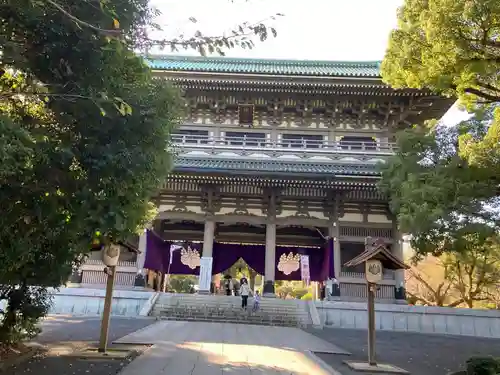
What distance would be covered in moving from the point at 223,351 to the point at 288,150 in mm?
12206

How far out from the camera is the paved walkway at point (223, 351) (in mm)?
6473

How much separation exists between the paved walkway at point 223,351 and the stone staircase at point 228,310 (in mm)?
2316

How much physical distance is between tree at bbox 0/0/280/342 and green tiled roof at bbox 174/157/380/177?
11.1 metres

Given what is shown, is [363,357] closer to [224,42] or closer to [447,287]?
[224,42]

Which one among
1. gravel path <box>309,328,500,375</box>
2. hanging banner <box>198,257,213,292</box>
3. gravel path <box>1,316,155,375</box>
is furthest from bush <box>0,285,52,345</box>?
hanging banner <box>198,257,213,292</box>

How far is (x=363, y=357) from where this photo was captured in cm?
832

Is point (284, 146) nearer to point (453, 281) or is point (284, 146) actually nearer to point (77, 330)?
point (77, 330)

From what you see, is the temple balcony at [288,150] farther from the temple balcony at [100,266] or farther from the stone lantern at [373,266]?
the stone lantern at [373,266]

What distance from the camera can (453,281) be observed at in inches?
1075

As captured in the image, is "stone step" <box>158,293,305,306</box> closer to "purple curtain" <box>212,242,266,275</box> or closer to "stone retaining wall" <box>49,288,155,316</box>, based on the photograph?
"stone retaining wall" <box>49,288,155,316</box>

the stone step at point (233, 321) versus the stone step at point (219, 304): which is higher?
the stone step at point (219, 304)

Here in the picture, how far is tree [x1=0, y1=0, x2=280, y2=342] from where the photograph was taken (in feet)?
15.2

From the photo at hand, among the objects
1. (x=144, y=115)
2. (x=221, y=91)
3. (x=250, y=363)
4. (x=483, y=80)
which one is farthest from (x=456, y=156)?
(x=221, y=91)

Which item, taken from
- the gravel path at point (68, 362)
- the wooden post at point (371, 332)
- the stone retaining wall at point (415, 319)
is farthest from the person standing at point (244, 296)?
the wooden post at point (371, 332)
